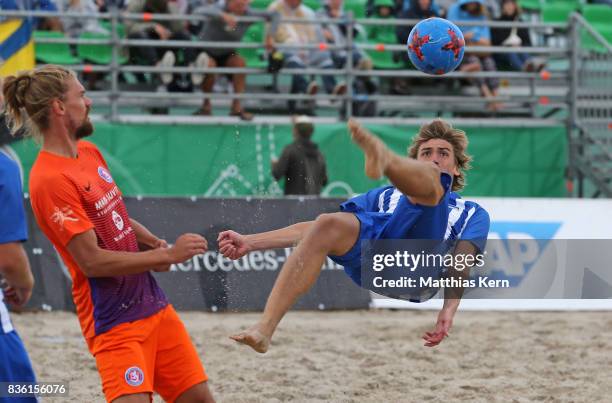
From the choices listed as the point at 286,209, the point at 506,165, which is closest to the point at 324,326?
the point at 286,209

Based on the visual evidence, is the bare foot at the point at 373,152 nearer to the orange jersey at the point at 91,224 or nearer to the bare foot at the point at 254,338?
the bare foot at the point at 254,338

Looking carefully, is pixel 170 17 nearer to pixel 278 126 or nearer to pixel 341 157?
pixel 278 126

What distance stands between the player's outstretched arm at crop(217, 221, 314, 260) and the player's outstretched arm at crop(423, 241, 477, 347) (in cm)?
73

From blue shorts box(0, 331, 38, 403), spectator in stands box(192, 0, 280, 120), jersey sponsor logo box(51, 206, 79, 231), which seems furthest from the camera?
spectator in stands box(192, 0, 280, 120)

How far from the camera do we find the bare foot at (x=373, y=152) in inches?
157

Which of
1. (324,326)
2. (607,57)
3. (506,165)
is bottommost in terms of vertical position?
(324,326)

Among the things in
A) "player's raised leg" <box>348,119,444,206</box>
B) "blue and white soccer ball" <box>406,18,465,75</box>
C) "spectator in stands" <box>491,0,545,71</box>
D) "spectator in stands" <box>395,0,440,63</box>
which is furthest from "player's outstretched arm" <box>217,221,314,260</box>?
"spectator in stands" <box>491,0,545,71</box>

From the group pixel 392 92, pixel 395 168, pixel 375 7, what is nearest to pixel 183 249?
pixel 395 168

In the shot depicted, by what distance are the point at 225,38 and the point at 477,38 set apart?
298 centimetres

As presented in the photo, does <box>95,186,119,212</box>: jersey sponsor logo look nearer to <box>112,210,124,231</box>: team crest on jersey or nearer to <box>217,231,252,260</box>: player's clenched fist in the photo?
<box>112,210,124,231</box>: team crest on jersey

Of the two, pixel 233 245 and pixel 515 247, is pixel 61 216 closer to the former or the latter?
pixel 233 245

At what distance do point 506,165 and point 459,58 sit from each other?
6.94 meters

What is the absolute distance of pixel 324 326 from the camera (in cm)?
862

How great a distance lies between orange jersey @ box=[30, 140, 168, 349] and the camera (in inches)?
155
